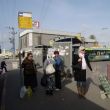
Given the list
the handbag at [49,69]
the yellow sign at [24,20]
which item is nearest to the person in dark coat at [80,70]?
the handbag at [49,69]

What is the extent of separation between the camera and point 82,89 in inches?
457

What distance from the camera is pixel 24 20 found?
45.9ft

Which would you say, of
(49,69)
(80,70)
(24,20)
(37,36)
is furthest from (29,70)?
(37,36)

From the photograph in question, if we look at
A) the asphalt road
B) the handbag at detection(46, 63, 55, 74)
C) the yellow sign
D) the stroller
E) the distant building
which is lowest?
the asphalt road

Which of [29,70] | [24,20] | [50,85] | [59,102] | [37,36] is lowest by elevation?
[59,102]

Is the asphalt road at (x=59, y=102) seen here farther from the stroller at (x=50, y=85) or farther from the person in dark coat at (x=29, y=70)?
the person in dark coat at (x=29, y=70)

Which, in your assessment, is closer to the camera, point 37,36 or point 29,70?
point 29,70

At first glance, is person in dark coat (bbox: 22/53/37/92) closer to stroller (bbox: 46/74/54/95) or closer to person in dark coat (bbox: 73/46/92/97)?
stroller (bbox: 46/74/54/95)

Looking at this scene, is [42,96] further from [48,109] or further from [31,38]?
[31,38]

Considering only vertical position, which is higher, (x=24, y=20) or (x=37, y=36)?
(x=37, y=36)

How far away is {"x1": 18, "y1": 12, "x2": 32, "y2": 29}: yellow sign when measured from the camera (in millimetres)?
13828

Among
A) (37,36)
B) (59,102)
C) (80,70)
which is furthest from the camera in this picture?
(37,36)

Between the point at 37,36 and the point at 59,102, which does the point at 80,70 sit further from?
the point at 37,36

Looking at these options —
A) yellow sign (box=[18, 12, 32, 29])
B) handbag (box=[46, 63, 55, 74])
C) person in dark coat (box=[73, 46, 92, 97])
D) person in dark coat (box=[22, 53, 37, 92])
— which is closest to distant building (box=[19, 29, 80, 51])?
yellow sign (box=[18, 12, 32, 29])
